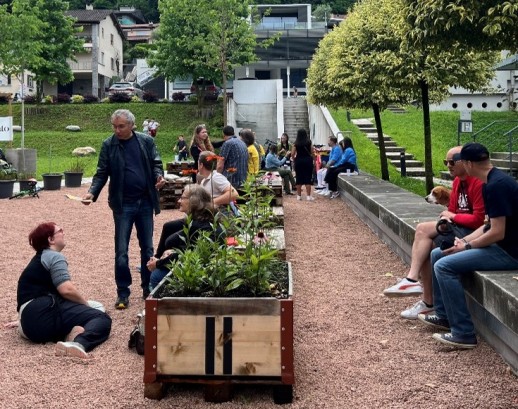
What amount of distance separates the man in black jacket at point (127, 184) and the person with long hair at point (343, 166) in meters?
11.1

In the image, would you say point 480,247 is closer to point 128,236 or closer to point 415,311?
point 415,311

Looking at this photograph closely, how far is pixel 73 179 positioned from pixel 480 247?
16.3 meters

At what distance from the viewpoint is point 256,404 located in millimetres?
4285

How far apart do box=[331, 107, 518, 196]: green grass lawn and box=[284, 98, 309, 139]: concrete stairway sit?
2.88 m

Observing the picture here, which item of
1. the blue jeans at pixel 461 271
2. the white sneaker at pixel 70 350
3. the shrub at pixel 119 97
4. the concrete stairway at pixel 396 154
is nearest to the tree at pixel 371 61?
the concrete stairway at pixel 396 154

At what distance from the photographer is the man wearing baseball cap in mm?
4914

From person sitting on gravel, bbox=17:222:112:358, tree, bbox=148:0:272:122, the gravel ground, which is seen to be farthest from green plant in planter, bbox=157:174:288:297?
tree, bbox=148:0:272:122

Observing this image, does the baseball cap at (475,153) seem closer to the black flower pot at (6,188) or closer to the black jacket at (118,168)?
the black jacket at (118,168)

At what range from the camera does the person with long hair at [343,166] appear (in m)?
17.8

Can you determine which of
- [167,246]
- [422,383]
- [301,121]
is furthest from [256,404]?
[301,121]

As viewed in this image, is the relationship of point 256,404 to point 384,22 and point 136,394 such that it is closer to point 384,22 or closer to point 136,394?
point 136,394

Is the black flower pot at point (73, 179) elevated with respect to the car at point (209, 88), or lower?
lower

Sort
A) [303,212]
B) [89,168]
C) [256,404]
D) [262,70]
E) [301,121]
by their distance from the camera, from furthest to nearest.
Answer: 1. [262,70]
2. [301,121]
3. [89,168]
4. [303,212]
5. [256,404]

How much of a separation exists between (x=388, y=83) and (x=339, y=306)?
8.87 meters
